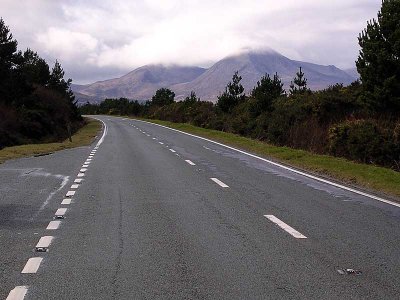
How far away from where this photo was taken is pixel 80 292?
495cm

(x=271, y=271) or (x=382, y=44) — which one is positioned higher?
(x=382, y=44)

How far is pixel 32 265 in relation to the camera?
5840 millimetres

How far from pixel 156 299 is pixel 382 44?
24.1 metres

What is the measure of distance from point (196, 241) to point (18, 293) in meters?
2.72

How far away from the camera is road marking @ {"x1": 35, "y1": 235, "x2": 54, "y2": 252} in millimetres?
6576

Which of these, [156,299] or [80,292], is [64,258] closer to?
[80,292]

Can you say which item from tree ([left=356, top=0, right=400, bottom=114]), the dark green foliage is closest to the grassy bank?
the dark green foliage

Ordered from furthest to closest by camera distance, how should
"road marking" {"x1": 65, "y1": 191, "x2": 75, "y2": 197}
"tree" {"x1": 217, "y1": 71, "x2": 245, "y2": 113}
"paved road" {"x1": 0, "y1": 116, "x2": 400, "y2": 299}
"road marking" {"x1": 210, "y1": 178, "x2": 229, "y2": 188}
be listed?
"tree" {"x1": 217, "y1": 71, "x2": 245, "y2": 113}, "road marking" {"x1": 210, "y1": 178, "x2": 229, "y2": 188}, "road marking" {"x1": 65, "y1": 191, "x2": 75, "y2": 197}, "paved road" {"x1": 0, "y1": 116, "x2": 400, "y2": 299}

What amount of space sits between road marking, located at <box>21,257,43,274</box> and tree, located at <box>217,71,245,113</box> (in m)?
42.0

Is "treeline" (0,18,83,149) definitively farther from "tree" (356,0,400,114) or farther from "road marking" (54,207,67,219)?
"road marking" (54,207,67,219)

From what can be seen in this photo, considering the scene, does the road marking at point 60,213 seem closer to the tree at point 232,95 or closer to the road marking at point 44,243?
the road marking at point 44,243

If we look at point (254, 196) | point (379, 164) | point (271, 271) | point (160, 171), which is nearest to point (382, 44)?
point (379, 164)

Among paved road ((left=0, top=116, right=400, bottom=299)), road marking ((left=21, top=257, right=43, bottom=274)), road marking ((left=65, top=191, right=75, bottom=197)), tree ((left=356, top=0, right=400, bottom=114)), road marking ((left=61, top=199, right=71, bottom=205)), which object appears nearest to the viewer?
paved road ((left=0, top=116, right=400, bottom=299))

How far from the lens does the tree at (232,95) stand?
47469 millimetres
